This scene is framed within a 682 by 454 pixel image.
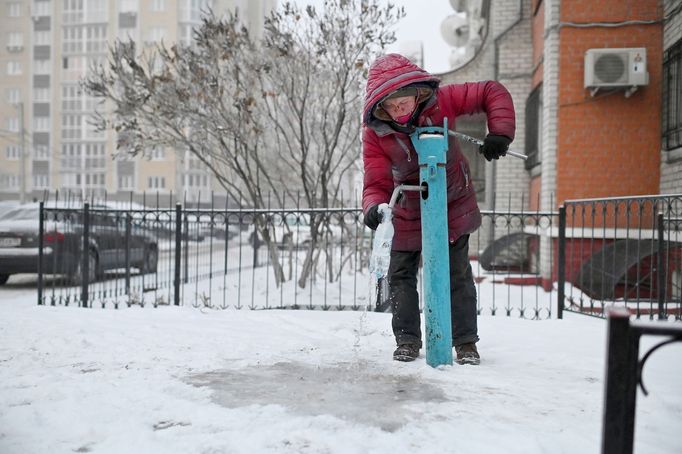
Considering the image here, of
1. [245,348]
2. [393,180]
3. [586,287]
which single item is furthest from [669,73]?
[245,348]

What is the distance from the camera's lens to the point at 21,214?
34.7 feet

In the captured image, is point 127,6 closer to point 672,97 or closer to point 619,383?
point 672,97

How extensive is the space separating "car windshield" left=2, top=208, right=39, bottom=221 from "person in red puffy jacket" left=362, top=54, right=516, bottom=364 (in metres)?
8.82

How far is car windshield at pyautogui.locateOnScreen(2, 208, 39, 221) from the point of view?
34.1ft

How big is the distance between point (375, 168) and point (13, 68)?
192 feet

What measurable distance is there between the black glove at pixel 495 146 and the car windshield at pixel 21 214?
945 centimetres

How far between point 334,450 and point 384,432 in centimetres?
27

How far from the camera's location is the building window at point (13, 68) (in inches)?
2051

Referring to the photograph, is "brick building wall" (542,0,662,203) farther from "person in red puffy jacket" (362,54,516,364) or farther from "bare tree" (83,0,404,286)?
Answer: "person in red puffy jacket" (362,54,516,364)

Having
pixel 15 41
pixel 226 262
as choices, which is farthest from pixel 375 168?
pixel 15 41

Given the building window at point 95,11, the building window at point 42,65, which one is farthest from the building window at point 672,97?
the building window at point 42,65

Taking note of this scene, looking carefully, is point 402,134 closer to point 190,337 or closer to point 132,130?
point 190,337

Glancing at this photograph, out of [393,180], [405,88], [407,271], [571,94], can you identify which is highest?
[571,94]

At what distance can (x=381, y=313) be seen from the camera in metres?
5.75
